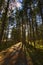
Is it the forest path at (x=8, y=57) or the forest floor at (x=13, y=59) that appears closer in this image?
the forest path at (x=8, y=57)

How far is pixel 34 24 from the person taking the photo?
41.1 m

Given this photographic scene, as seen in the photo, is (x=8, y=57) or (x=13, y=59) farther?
(x=8, y=57)

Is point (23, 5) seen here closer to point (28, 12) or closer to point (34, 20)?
point (28, 12)

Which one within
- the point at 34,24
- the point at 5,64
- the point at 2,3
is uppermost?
the point at 2,3

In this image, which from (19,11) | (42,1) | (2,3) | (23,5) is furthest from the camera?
(19,11)

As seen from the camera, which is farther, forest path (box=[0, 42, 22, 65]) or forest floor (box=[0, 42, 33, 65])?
forest floor (box=[0, 42, 33, 65])

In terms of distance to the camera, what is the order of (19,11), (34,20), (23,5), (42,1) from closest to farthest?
(42,1) < (23,5) < (19,11) < (34,20)

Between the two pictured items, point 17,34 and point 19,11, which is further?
point 17,34

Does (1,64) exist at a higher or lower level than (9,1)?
lower

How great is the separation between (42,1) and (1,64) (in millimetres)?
15771

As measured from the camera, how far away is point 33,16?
38.0 m

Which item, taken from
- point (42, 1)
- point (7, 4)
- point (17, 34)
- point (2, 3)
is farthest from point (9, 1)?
point (17, 34)

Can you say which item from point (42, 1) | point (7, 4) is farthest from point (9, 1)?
point (42, 1)

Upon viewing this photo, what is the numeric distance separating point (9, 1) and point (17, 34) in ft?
123
